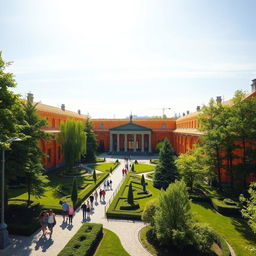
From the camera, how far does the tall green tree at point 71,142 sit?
35312mm

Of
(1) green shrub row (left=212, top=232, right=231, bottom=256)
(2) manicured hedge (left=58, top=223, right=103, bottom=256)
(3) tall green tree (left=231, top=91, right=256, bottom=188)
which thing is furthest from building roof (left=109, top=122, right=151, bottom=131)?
(1) green shrub row (left=212, top=232, right=231, bottom=256)

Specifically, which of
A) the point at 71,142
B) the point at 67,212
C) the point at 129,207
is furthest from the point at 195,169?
the point at 71,142

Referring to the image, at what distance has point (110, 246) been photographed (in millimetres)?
14078

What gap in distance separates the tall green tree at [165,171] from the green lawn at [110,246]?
44.4 feet

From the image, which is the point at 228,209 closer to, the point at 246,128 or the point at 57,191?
the point at 246,128

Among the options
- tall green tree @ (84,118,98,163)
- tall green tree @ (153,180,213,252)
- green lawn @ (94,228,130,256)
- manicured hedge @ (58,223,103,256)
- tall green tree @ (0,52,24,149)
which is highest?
tall green tree @ (0,52,24,149)

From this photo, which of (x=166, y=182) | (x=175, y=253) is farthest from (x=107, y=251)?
(x=166, y=182)

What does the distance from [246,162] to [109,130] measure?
157 ft

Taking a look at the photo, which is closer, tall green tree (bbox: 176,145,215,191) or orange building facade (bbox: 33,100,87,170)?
tall green tree (bbox: 176,145,215,191)

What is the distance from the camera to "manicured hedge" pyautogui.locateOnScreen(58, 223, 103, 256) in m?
12.4

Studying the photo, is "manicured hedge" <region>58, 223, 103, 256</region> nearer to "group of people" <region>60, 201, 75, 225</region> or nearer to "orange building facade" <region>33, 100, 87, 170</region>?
"group of people" <region>60, 201, 75, 225</region>

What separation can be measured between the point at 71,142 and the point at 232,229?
26.3 metres

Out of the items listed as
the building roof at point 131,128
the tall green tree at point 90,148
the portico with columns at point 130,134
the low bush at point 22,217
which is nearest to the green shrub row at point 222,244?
the low bush at point 22,217

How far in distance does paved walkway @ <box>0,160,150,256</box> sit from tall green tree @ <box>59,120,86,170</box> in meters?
16.6
